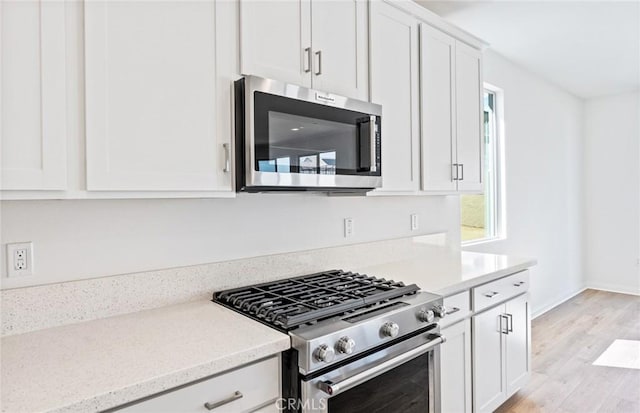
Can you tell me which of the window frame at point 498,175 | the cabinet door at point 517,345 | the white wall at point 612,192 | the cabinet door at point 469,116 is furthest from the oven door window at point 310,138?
the white wall at point 612,192

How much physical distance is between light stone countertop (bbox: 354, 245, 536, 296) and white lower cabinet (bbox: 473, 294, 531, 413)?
0.69ft

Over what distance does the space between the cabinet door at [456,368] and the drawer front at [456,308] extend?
0.10ft

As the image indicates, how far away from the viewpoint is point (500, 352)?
2.33m

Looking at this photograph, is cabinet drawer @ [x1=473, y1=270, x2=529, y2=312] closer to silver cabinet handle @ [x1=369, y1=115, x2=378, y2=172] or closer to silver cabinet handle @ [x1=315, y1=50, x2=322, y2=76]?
silver cabinet handle @ [x1=369, y1=115, x2=378, y2=172]

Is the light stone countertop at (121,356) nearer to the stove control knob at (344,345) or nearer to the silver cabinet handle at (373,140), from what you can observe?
the stove control knob at (344,345)

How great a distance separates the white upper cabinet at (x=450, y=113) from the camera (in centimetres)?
238

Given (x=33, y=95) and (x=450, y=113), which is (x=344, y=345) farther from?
(x=450, y=113)

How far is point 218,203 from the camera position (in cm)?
181

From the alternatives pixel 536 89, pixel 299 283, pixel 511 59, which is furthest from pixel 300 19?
pixel 536 89

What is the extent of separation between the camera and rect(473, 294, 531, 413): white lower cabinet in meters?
2.16

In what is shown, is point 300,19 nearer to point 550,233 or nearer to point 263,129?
point 263,129

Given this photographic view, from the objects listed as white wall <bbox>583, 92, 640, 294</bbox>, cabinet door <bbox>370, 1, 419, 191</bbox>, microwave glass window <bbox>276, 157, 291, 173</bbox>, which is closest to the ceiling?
cabinet door <bbox>370, 1, 419, 191</bbox>

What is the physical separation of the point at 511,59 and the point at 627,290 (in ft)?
12.4

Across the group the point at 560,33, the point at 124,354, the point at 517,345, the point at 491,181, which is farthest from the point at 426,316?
the point at 560,33
